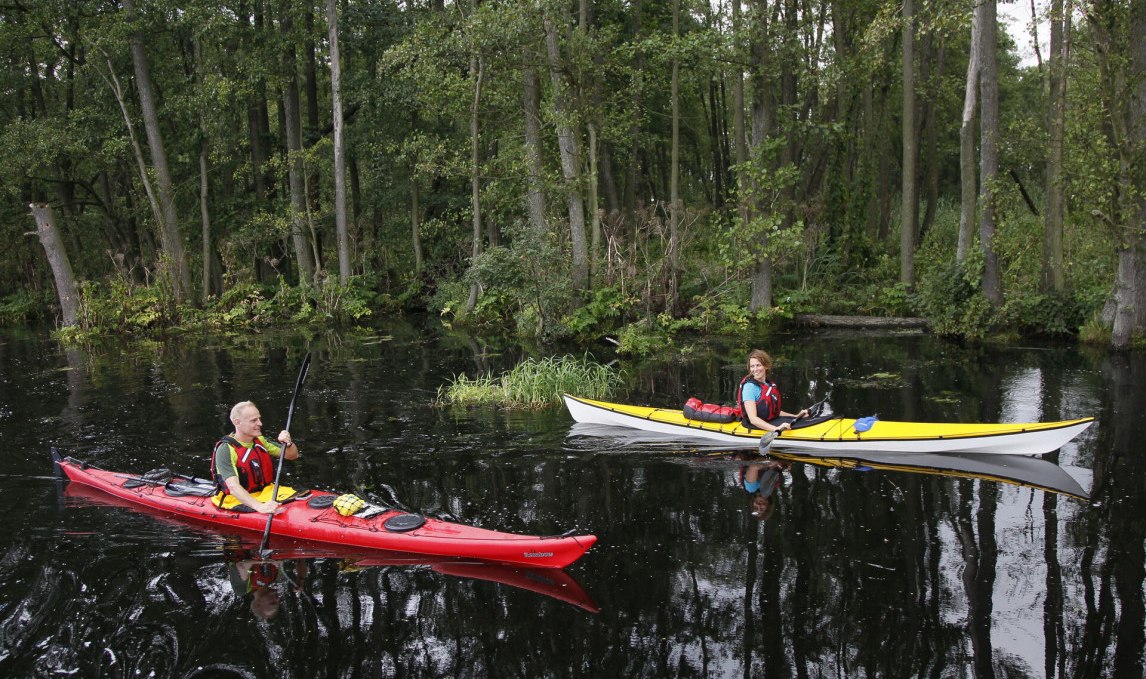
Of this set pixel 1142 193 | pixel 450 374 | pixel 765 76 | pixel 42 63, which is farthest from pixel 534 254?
pixel 42 63

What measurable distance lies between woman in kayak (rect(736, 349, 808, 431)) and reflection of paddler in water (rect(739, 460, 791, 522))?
16.7 inches

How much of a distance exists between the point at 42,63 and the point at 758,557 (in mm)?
25601

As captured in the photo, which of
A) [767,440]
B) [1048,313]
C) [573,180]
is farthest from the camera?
[573,180]

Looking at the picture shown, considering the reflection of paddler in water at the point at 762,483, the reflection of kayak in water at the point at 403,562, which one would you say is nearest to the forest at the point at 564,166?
the reflection of paddler in water at the point at 762,483

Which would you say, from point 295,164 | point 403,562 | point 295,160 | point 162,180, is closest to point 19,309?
point 162,180

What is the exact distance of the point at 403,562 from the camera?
598 centimetres

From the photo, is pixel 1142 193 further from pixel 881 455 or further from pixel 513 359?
pixel 513 359

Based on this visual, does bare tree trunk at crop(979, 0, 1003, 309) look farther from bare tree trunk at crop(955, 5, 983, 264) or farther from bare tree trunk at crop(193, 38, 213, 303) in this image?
bare tree trunk at crop(193, 38, 213, 303)

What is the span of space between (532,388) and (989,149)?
334 inches

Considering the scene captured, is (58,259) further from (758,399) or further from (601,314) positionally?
(758,399)

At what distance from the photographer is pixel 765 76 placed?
14.3 m

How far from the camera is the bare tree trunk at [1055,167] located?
1365 centimetres

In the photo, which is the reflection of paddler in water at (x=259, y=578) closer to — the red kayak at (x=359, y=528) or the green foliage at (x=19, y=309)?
the red kayak at (x=359, y=528)

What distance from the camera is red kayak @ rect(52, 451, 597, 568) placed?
18.5ft
